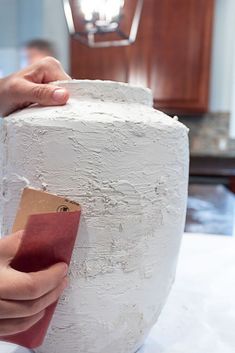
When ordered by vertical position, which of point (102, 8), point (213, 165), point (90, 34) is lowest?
point (213, 165)

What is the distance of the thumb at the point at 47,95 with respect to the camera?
48 cm

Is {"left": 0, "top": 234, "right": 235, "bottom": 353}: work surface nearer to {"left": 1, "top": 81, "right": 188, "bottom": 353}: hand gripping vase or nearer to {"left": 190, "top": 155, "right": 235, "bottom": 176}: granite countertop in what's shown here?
{"left": 1, "top": 81, "right": 188, "bottom": 353}: hand gripping vase

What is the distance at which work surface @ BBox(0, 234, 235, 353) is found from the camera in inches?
21.9

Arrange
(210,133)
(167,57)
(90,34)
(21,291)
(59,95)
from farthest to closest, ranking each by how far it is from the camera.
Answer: (210,133)
(167,57)
(90,34)
(59,95)
(21,291)

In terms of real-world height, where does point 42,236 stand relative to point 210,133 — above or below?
above

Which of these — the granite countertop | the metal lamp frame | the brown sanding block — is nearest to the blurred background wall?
the metal lamp frame

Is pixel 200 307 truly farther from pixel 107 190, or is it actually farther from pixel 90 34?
pixel 90 34

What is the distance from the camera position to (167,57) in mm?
2746

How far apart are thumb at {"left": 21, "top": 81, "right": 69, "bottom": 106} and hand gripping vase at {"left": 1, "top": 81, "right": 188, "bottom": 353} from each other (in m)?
0.01

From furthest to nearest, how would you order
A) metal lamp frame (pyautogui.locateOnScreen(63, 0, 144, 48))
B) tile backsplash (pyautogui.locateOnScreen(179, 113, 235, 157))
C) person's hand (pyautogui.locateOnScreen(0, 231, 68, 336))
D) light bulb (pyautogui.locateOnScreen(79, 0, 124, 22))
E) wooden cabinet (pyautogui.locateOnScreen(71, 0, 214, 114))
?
tile backsplash (pyautogui.locateOnScreen(179, 113, 235, 157)), wooden cabinet (pyautogui.locateOnScreen(71, 0, 214, 114)), metal lamp frame (pyautogui.locateOnScreen(63, 0, 144, 48)), light bulb (pyautogui.locateOnScreen(79, 0, 124, 22)), person's hand (pyautogui.locateOnScreen(0, 231, 68, 336))

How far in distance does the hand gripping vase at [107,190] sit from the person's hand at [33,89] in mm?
18

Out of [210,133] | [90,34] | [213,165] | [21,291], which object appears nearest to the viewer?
[21,291]

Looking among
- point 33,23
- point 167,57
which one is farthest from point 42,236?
point 33,23

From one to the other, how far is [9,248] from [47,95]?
0.65 feet
